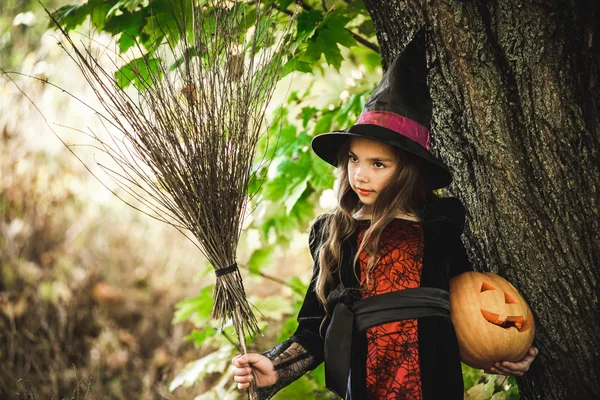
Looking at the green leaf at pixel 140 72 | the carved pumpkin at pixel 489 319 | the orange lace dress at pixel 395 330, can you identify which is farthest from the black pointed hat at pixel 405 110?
the green leaf at pixel 140 72

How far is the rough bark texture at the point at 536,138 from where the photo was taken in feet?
6.23

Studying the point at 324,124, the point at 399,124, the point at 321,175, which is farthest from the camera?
the point at 324,124

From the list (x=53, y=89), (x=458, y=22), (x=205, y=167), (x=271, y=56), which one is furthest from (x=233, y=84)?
(x=53, y=89)

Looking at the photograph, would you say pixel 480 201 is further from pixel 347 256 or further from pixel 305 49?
pixel 305 49

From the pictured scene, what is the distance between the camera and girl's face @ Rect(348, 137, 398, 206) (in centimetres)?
189

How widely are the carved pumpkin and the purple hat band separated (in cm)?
52

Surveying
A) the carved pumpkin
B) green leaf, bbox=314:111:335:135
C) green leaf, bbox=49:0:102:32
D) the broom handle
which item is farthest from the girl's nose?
green leaf, bbox=49:0:102:32

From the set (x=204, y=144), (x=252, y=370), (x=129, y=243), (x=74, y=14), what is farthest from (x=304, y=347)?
(x=129, y=243)

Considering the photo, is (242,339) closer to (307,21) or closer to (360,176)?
(360,176)

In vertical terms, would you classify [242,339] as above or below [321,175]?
below

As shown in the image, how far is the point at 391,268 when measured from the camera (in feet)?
6.31

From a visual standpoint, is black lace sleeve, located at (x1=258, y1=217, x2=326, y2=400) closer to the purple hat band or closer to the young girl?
the young girl

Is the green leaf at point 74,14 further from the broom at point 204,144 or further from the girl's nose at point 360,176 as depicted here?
the girl's nose at point 360,176

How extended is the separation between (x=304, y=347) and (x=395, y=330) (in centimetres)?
39
